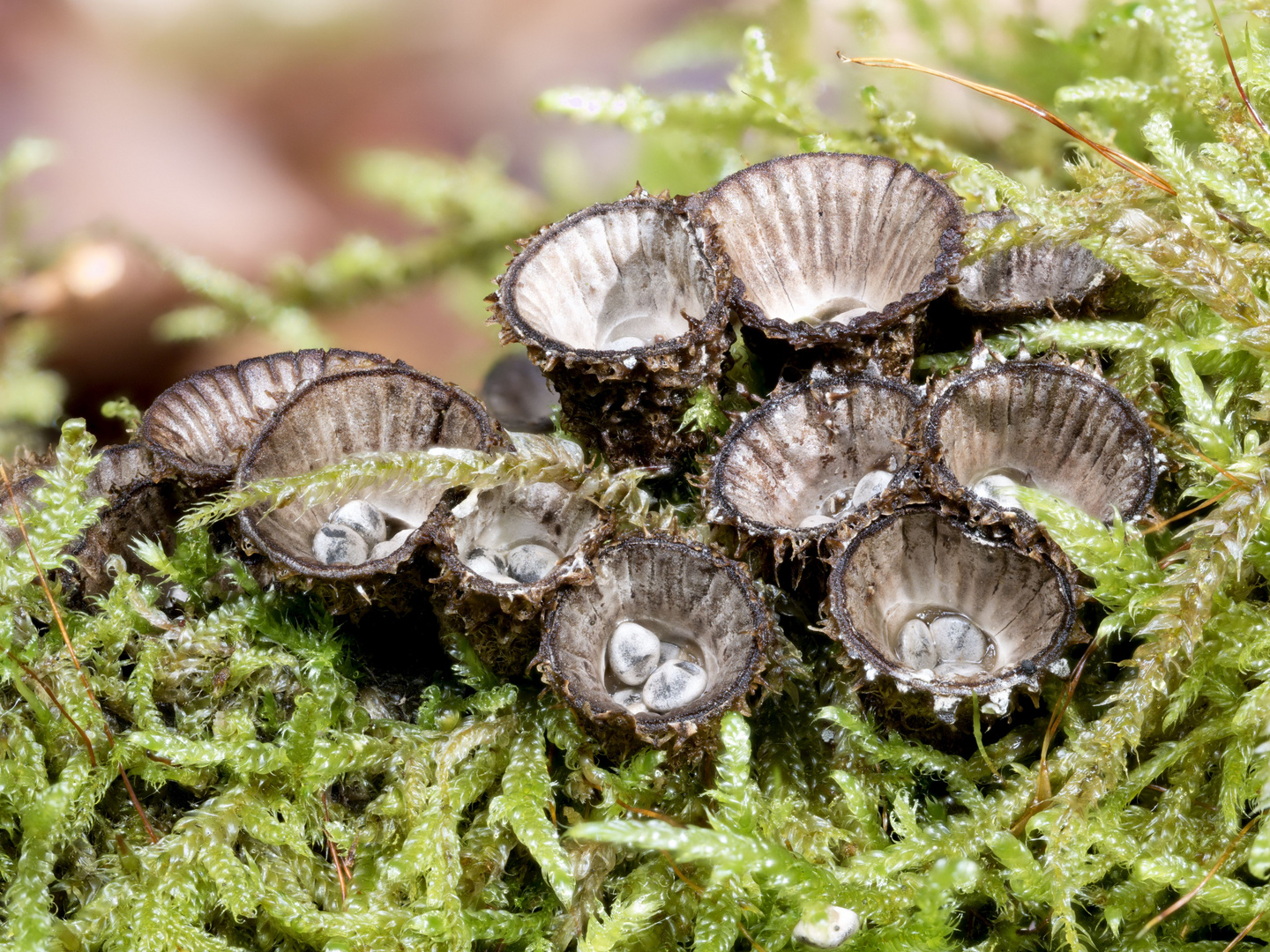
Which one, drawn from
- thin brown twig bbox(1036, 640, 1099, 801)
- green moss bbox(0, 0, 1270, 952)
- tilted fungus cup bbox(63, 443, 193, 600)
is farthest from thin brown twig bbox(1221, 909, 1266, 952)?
tilted fungus cup bbox(63, 443, 193, 600)

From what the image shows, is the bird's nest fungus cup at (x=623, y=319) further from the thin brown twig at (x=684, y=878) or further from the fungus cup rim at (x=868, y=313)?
the thin brown twig at (x=684, y=878)

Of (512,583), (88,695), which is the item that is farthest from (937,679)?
(88,695)

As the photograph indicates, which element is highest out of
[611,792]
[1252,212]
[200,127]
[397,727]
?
[200,127]

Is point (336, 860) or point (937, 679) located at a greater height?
point (937, 679)

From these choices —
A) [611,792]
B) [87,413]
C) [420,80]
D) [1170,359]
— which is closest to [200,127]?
[420,80]

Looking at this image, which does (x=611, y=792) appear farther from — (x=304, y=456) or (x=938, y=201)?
(x=938, y=201)

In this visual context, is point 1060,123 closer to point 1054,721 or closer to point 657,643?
point 1054,721

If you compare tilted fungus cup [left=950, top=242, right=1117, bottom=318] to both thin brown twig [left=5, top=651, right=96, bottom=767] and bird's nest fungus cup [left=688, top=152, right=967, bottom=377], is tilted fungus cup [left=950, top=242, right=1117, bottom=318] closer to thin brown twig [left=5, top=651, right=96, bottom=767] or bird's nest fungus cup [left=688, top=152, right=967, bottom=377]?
bird's nest fungus cup [left=688, top=152, right=967, bottom=377]
